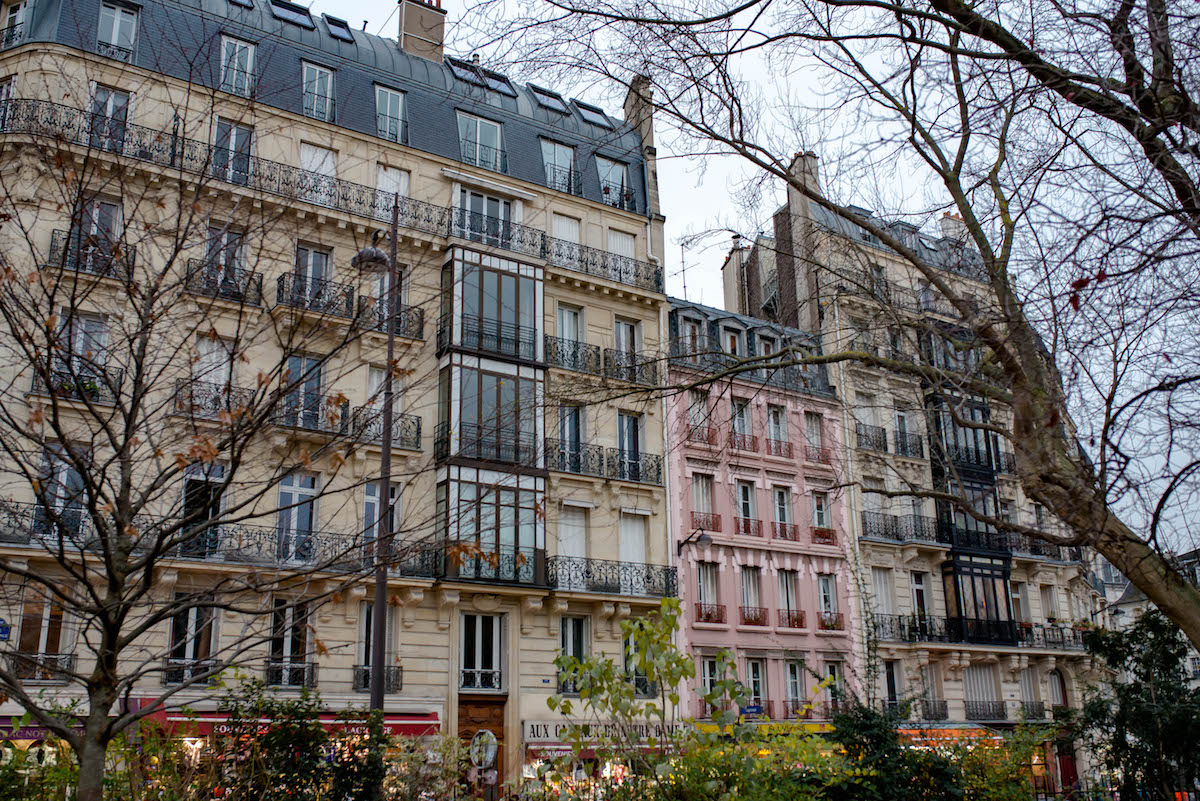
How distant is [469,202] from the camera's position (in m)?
27.2

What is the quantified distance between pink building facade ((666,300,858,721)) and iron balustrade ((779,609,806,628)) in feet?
0.10

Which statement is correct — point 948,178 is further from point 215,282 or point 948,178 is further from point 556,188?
point 556,188

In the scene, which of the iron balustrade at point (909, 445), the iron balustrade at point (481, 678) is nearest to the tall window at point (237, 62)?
the iron balustrade at point (481, 678)

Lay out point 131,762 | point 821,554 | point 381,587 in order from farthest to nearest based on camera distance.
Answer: point 821,554, point 381,587, point 131,762

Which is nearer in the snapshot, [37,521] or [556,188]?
[37,521]

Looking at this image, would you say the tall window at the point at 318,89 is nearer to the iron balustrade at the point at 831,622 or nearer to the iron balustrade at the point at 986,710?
the iron balustrade at the point at 831,622

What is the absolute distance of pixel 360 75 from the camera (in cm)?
2616

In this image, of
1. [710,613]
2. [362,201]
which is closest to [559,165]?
[362,201]

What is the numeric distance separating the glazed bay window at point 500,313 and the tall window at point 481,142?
3204mm

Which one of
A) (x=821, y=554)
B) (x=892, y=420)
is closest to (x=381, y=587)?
(x=821, y=554)

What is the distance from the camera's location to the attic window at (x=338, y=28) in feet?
87.2

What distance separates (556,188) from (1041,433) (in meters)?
23.4

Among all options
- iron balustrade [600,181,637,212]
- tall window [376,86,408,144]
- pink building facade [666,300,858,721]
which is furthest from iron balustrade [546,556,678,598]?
tall window [376,86,408,144]

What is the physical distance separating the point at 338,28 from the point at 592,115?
767 cm
